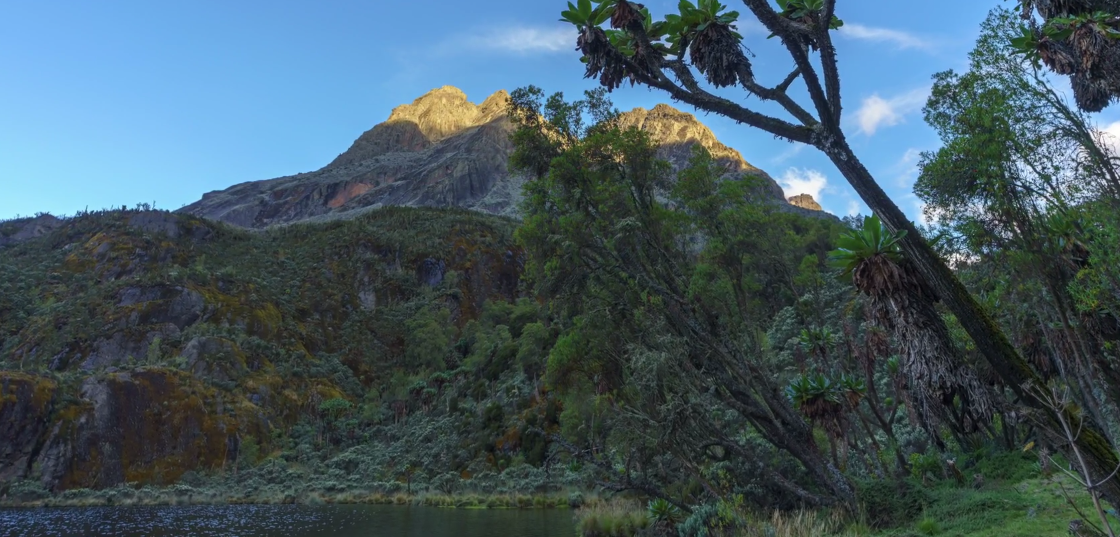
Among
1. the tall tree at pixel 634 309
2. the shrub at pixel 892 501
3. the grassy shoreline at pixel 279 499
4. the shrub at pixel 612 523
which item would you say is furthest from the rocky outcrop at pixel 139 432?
the shrub at pixel 892 501

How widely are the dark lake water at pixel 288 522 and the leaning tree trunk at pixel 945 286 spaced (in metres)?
20.5

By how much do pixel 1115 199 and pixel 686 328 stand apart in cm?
1178

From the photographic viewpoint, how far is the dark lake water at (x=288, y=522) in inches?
1106

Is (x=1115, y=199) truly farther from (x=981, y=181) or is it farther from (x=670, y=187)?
(x=670, y=187)

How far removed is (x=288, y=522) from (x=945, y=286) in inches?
1367

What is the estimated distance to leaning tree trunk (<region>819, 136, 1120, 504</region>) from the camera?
969 cm

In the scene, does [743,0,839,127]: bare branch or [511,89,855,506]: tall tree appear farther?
[511,89,855,506]: tall tree

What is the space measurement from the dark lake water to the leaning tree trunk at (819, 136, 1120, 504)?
20.5m

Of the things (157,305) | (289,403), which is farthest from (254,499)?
(157,305)

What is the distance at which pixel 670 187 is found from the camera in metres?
26.1

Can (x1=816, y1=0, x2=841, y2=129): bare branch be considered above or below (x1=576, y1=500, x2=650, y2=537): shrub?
above

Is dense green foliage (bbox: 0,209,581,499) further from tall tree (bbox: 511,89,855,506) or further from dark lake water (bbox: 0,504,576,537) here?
tall tree (bbox: 511,89,855,506)

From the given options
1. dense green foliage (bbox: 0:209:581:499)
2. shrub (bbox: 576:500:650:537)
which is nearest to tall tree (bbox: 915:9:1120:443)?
shrub (bbox: 576:500:650:537)

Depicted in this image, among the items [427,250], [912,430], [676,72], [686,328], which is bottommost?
[912,430]
